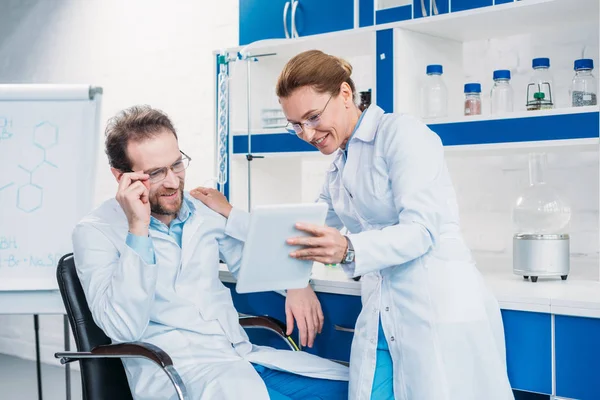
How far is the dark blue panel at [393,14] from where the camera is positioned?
249 centimetres

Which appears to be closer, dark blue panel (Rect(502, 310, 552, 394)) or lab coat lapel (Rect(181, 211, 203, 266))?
dark blue panel (Rect(502, 310, 552, 394))

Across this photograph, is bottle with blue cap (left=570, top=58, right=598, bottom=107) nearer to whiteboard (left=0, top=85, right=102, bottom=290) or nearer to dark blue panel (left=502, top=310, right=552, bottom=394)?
dark blue panel (left=502, top=310, right=552, bottom=394)

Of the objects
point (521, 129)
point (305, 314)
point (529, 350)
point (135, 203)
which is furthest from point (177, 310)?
point (521, 129)

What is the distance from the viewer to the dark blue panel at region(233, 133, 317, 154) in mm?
2719

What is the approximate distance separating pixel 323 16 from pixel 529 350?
54.9 inches

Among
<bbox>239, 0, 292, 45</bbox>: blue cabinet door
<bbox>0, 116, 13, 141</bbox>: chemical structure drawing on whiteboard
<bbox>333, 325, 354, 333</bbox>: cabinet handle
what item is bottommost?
<bbox>333, 325, 354, 333</bbox>: cabinet handle

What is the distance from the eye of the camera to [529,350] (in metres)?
1.88

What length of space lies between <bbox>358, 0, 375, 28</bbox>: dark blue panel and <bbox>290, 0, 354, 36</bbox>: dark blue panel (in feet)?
0.10

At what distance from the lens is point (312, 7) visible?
2.73m

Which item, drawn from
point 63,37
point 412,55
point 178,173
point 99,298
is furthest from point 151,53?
point 99,298

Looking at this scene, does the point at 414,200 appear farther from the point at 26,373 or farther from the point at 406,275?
the point at 26,373

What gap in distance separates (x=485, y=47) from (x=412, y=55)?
1.21 ft

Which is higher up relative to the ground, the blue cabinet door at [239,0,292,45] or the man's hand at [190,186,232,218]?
the blue cabinet door at [239,0,292,45]

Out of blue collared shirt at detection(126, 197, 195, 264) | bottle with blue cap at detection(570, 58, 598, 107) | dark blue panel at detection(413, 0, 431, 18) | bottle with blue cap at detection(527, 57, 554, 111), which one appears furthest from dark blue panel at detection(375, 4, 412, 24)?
blue collared shirt at detection(126, 197, 195, 264)
